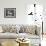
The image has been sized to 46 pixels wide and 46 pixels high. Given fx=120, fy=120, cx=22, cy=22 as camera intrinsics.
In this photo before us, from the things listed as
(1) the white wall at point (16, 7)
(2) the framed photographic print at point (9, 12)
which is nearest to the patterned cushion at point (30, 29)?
(1) the white wall at point (16, 7)

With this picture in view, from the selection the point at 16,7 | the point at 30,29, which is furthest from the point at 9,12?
the point at 30,29

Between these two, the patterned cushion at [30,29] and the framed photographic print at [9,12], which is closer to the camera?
the patterned cushion at [30,29]

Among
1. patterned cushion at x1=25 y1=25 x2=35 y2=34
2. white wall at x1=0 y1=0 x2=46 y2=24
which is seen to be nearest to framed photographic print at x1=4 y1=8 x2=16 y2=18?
white wall at x1=0 y1=0 x2=46 y2=24

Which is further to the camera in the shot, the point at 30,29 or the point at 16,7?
the point at 16,7

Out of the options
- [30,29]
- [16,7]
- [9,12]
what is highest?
[16,7]

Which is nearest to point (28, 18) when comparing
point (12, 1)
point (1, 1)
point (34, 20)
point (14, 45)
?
point (34, 20)

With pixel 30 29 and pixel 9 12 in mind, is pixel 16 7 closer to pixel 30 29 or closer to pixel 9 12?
pixel 9 12

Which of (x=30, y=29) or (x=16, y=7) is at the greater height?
(x=16, y=7)

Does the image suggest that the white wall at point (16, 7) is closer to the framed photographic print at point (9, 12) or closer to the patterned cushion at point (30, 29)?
the framed photographic print at point (9, 12)

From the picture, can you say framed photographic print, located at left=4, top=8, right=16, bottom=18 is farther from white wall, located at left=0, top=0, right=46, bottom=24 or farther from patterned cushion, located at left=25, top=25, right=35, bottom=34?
patterned cushion, located at left=25, top=25, right=35, bottom=34

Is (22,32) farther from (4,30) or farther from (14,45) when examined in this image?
(14,45)

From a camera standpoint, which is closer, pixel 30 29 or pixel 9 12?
pixel 30 29

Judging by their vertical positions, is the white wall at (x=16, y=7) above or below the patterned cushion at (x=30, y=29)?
above

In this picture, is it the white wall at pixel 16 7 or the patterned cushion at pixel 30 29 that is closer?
the patterned cushion at pixel 30 29
